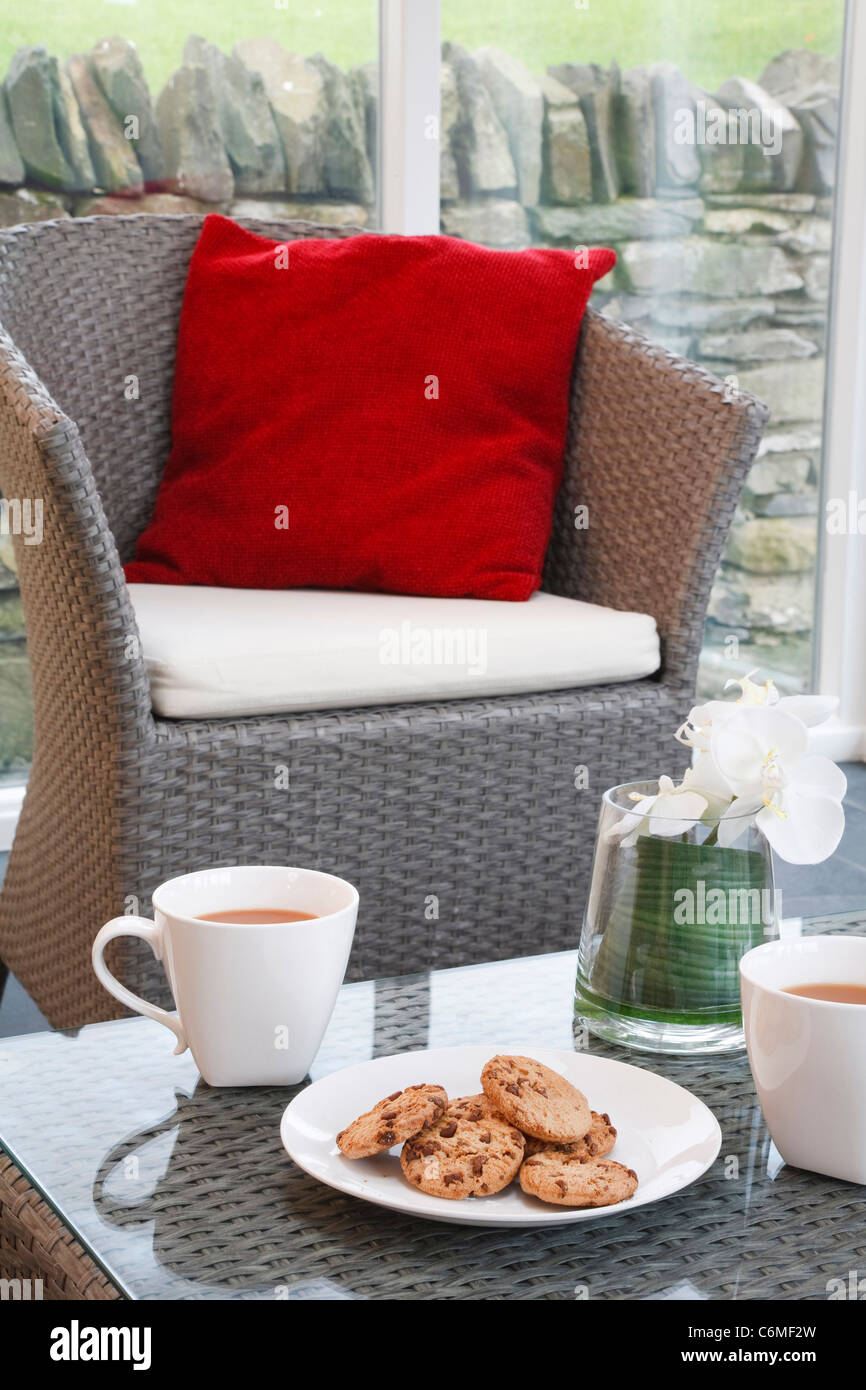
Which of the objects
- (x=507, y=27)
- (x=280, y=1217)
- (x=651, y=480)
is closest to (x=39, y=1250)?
(x=280, y=1217)

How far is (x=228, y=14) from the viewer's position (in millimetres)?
2221

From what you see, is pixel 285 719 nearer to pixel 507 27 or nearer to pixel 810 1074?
pixel 810 1074

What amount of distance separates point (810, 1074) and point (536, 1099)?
4.7 inches

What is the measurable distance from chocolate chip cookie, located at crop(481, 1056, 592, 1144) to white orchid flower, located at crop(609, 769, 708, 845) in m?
0.15

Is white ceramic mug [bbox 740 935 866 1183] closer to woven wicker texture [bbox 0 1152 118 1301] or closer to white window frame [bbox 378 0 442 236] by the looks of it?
woven wicker texture [bbox 0 1152 118 1301]

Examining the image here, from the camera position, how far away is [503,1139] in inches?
25.2

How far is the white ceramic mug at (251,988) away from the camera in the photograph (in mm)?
733

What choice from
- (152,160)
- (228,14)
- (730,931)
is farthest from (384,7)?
(730,931)

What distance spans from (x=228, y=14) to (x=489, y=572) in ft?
3.58

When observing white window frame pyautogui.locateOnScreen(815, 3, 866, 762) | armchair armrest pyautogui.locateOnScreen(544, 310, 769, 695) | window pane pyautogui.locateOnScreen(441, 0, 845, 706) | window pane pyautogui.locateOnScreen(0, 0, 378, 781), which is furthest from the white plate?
white window frame pyautogui.locateOnScreen(815, 3, 866, 762)

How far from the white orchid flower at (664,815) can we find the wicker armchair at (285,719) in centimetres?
65

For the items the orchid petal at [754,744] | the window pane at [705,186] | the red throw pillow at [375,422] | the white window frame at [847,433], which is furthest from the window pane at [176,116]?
the orchid petal at [754,744]

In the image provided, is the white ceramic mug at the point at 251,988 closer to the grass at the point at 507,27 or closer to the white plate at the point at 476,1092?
the white plate at the point at 476,1092

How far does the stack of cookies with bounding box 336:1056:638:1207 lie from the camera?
0.61m
